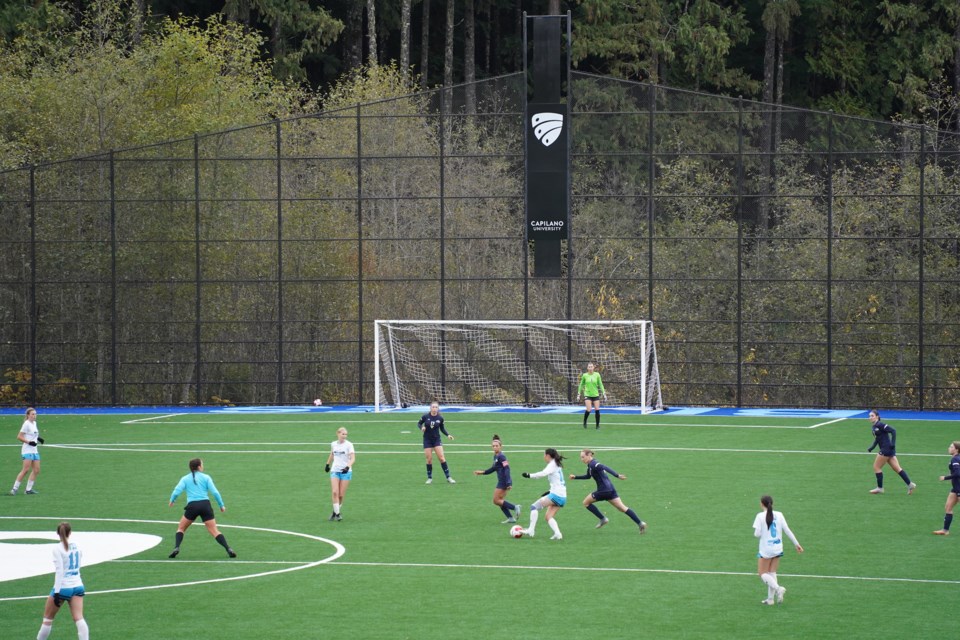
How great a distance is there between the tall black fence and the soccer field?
27.6 ft

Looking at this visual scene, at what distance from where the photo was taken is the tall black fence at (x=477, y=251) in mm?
48188

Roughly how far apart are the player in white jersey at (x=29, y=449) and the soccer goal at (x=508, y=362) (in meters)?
19.2

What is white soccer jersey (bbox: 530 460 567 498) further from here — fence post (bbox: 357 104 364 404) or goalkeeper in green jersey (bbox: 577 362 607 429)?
fence post (bbox: 357 104 364 404)

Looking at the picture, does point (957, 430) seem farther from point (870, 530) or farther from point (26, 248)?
point (26, 248)

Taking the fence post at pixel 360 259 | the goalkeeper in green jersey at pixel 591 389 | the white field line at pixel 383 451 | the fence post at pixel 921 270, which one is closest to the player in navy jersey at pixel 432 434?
the white field line at pixel 383 451

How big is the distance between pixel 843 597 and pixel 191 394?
118 ft

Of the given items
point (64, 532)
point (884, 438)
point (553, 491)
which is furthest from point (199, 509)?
point (884, 438)

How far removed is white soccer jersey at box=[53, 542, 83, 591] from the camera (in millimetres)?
17141

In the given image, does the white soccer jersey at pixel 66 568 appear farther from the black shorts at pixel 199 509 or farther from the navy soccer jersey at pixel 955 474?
the navy soccer jersey at pixel 955 474

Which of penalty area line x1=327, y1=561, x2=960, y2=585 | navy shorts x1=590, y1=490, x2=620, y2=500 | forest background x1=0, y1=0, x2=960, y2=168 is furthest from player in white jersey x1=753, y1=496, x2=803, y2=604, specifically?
forest background x1=0, y1=0, x2=960, y2=168

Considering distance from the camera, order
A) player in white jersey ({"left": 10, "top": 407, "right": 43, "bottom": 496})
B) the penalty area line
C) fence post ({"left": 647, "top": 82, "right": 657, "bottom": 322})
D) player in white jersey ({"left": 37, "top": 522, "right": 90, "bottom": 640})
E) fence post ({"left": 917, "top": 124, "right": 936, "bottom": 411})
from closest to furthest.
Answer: player in white jersey ({"left": 37, "top": 522, "right": 90, "bottom": 640}), the penalty area line, player in white jersey ({"left": 10, "top": 407, "right": 43, "bottom": 496}), fence post ({"left": 917, "top": 124, "right": 936, "bottom": 411}), fence post ({"left": 647, "top": 82, "right": 657, "bottom": 322})

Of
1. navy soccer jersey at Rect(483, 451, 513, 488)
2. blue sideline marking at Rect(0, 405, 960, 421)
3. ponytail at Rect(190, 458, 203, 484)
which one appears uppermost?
ponytail at Rect(190, 458, 203, 484)

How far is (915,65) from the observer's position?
69562 millimetres

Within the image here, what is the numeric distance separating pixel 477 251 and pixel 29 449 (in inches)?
923
